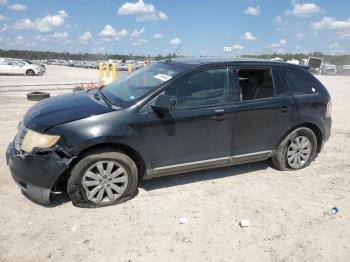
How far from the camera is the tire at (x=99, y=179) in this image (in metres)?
3.94

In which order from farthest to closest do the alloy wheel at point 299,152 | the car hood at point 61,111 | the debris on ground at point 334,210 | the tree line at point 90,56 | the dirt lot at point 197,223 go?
the tree line at point 90,56, the alloy wheel at point 299,152, the debris on ground at point 334,210, the car hood at point 61,111, the dirt lot at point 197,223

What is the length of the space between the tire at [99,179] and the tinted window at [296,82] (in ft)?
8.76

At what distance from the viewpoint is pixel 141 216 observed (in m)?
3.99

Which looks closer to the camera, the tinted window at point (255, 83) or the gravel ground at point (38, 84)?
the tinted window at point (255, 83)

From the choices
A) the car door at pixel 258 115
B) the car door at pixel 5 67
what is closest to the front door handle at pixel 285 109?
the car door at pixel 258 115

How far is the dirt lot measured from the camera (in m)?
3.35

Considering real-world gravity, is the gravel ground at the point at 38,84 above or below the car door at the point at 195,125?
below

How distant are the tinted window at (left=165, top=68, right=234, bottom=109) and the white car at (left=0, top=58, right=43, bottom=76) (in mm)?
27480

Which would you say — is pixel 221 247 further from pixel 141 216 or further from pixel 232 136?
pixel 232 136

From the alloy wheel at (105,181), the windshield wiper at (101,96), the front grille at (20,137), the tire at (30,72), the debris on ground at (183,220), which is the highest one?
the windshield wiper at (101,96)

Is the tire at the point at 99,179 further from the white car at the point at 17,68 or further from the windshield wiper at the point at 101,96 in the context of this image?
the white car at the point at 17,68

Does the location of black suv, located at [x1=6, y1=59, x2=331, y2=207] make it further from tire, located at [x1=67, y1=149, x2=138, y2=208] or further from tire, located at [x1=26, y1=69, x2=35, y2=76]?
tire, located at [x1=26, y1=69, x2=35, y2=76]

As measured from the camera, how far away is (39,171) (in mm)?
3818

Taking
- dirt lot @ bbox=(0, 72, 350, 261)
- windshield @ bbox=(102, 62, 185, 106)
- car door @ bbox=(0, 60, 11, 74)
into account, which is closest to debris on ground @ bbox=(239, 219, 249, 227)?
dirt lot @ bbox=(0, 72, 350, 261)
